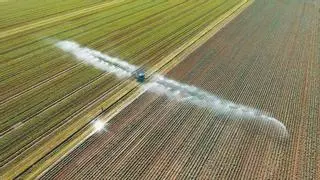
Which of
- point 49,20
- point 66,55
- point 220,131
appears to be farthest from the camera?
point 49,20

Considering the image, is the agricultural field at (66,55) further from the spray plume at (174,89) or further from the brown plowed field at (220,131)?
the brown plowed field at (220,131)

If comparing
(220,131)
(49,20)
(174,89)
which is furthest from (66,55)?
(220,131)

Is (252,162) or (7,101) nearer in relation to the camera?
(252,162)

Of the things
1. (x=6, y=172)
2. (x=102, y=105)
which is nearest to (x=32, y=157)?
(x=6, y=172)

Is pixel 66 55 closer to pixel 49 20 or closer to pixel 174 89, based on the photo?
pixel 49 20

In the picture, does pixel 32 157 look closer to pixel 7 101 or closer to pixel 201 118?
pixel 7 101
